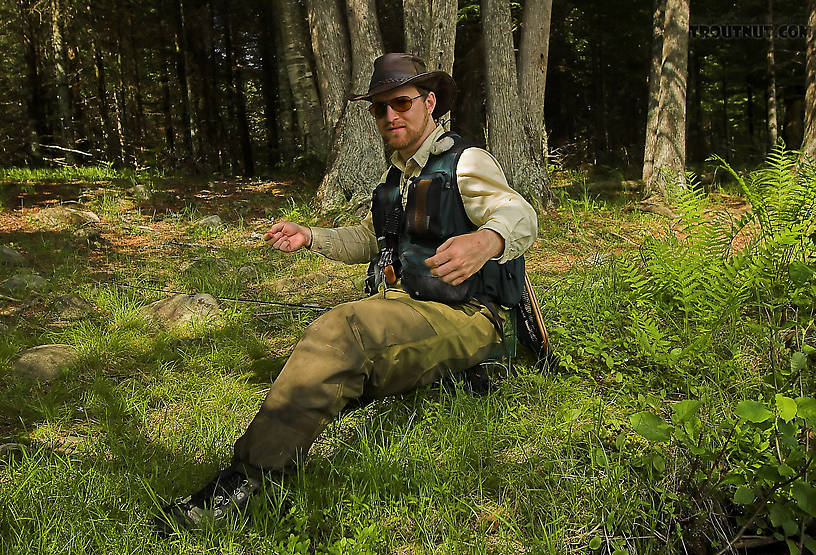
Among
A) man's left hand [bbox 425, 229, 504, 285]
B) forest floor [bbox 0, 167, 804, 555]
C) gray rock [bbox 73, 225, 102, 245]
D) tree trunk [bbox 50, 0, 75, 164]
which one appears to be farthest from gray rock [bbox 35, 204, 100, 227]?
tree trunk [bbox 50, 0, 75, 164]

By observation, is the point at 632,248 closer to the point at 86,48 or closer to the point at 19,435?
the point at 19,435

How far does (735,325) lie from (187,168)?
11.6m

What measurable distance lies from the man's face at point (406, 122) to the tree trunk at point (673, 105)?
679 cm

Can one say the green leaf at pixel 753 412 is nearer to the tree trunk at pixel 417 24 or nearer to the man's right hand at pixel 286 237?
the man's right hand at pixel 286 237

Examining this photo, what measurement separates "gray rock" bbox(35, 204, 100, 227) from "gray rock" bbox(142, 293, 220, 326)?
363 centimetres

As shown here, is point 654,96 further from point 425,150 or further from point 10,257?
point 10,257

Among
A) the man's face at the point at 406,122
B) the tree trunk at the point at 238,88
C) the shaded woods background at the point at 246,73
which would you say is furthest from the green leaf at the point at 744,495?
the tree trunk at the point at 238,88

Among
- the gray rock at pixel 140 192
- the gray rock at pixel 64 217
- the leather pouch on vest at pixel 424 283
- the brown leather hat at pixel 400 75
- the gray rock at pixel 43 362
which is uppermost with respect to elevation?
the brown leather hat at pixel 400 75

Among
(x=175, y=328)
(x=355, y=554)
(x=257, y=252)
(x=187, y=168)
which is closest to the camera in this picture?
(x=355, y=554)

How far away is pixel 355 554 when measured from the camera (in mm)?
1927

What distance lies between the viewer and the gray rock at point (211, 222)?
25.4 ft

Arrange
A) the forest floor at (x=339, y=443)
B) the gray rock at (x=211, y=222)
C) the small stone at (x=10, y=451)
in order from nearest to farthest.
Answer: the forest floor at (x=339, y=443)
the small stone at (x=10, y=451)
the gray rock at (x=211, y=222)

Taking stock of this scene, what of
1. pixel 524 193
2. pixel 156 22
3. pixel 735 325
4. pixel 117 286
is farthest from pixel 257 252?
pixel 156 22

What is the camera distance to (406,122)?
9.30 ft
